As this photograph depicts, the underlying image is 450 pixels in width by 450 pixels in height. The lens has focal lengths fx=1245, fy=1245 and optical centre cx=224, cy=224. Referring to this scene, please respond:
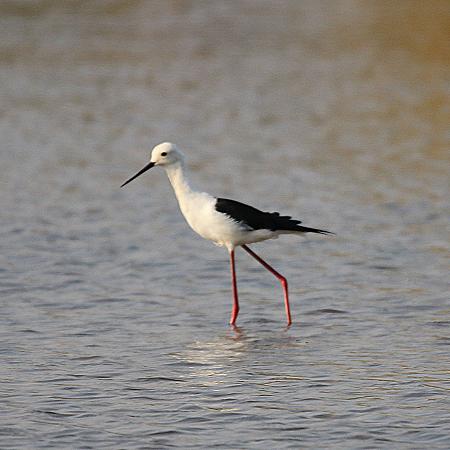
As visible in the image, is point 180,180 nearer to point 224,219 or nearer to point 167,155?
point 167,155

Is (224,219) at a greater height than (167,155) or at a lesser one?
lesser

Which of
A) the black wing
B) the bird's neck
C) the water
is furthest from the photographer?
the bird's neck

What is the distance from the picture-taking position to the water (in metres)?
5.61

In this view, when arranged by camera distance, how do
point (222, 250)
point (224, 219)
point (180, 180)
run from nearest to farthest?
point (224, 219) < point (180, 180) < point (222, 250)

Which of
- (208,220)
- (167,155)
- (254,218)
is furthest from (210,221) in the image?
(167,155)

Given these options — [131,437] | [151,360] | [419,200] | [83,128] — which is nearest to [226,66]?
[83,128]

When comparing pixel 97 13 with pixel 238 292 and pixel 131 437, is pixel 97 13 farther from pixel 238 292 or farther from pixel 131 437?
pixel 131 437

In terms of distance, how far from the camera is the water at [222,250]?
18.4ft

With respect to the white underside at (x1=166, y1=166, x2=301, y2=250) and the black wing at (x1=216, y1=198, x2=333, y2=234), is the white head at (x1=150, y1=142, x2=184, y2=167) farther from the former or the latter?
the black wing at (x1=216, y1=198, x2=333, y2=234)

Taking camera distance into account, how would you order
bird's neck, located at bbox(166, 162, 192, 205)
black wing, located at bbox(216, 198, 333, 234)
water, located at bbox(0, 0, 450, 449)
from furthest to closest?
bird's neck, located at bbox(166, 162, 192, 205), black wing, located at bbox(216, 198, 333, 234), water, located at bbox(0, 0, 450, 449)

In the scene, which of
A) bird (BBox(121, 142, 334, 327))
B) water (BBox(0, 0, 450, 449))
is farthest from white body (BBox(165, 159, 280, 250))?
water (BBox(0, 0, 450, 449))

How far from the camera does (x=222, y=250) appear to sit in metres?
9.43

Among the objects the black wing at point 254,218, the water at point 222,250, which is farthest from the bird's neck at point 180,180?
the water at point 222,250

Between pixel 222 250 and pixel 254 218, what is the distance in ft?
6.18
